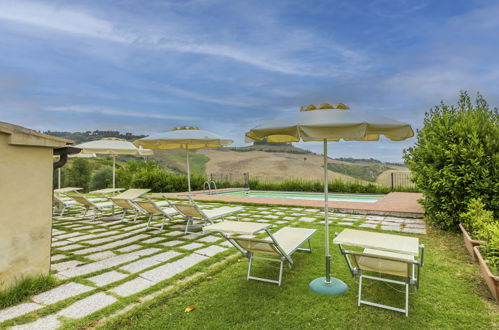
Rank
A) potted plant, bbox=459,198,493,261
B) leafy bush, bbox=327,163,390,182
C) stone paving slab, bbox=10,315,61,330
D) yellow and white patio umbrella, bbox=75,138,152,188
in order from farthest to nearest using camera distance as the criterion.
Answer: leafy bush, bbox=327,163,390,182, yellow and white patio umbrella, bbox=75,138,152,188, potted plant, bbox=459,198,493,261, stone paving slab, bbox=10,315,61,330

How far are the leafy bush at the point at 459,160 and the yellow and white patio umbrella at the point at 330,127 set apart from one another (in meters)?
3.43

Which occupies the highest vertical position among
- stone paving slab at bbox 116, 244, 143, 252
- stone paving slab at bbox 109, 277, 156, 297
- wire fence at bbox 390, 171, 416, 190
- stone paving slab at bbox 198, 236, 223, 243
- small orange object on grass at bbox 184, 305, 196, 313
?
wire fence at bbox 390, 171, 416, 190

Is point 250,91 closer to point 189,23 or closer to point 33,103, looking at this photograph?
point 189,23

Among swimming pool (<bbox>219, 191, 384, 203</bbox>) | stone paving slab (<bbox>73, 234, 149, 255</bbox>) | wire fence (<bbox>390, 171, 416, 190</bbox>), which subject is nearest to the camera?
stone paving slab (<bbox>73, 234, 149, 255</bbox>)

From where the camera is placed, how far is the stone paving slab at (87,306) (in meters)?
2.59

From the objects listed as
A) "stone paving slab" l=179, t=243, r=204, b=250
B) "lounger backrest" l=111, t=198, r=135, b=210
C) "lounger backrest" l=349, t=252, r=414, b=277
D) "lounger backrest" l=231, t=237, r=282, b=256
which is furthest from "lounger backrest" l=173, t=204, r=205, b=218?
"lounger backrest" l=349, t=252, r=414, b=277

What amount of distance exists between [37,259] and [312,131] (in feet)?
11.0

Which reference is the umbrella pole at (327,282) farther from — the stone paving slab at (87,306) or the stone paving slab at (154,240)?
the stone paving slab at (154,240)

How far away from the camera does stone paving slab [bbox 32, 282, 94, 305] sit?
2859 millimetres

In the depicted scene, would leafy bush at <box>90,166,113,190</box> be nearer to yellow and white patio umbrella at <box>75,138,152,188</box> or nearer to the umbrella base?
yellow and white patio umbrella at <box>75,138,152,188</box>

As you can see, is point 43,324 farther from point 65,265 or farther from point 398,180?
point 398,180

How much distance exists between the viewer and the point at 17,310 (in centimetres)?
267

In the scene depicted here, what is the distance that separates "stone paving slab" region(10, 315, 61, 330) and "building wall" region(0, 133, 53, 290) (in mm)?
765

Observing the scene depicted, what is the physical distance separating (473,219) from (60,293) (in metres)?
6.06
